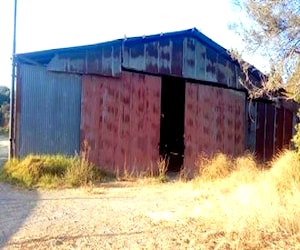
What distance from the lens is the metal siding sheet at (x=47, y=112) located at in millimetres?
14133

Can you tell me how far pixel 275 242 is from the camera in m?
6.05

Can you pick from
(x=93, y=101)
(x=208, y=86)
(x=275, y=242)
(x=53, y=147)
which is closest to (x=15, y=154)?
(x=53, y=147)

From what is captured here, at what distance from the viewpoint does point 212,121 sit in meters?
17.8

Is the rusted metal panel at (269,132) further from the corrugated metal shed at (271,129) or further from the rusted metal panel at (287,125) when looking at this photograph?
the rusted metal panel at (287,125)

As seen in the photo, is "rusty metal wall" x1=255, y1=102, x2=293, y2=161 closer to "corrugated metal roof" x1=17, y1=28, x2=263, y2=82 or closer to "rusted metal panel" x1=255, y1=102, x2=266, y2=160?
"rusted metal panel" x1=255, y1=102, x2=266, y2=160

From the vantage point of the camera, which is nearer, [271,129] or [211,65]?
[211,65]

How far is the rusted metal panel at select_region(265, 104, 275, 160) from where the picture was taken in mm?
20750

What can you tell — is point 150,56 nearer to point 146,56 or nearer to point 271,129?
point 146,56

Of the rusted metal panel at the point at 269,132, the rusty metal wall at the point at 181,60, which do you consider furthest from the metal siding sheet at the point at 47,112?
the rusted metal panel at the point at 269,132

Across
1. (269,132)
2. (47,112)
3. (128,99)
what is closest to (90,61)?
(128,99)

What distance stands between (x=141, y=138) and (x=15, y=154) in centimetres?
405

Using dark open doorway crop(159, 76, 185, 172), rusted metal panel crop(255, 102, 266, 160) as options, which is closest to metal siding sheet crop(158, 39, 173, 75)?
dark open doorway crop(159, 76, 185, 172)

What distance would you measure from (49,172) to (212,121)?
6.95 metres

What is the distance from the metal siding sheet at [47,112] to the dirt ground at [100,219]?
234 cm
